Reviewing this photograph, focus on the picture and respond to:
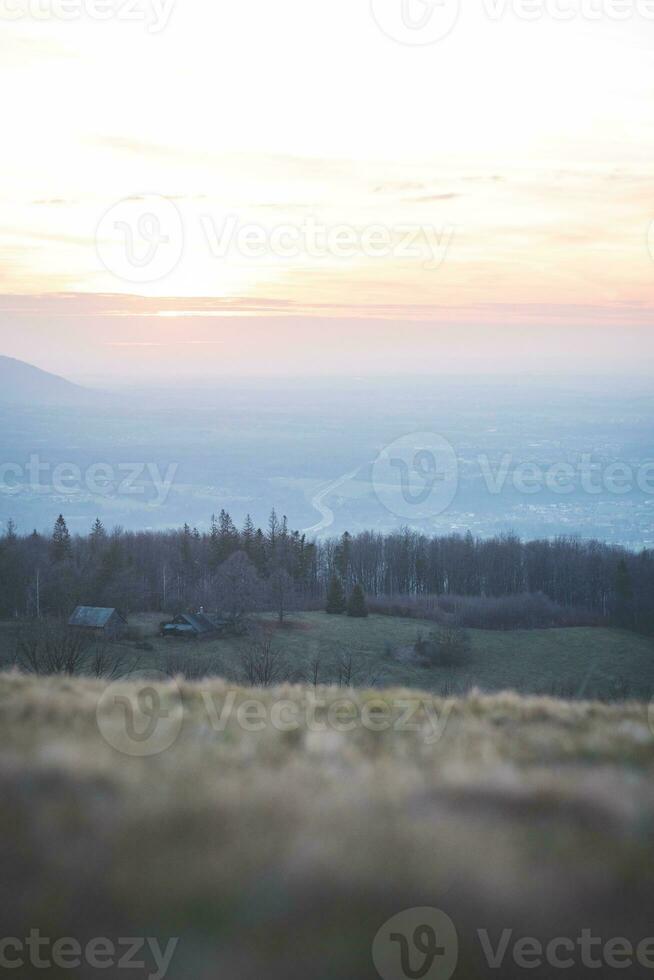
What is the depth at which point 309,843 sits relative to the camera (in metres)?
6.10

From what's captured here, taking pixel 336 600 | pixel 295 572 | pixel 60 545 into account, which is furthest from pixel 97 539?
pixel 336 600

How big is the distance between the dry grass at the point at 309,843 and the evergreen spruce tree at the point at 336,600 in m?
52.7

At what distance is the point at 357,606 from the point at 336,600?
6.43 ft

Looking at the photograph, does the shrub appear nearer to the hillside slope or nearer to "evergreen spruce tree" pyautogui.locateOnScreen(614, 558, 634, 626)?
the hillside slope

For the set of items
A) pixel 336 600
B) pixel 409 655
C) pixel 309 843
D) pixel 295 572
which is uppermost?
pixel 295 572

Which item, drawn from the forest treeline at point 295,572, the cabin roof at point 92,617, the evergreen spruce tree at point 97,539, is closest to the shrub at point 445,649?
the forest treeline at point 295,572

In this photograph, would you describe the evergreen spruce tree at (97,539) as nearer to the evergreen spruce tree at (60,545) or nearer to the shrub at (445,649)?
the evergreen spruce tree at (60,545)

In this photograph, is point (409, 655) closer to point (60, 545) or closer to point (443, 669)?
point (443, 669)

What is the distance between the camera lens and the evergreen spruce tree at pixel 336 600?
61312mm

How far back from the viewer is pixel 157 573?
73.1 m

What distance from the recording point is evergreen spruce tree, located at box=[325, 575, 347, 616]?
201 feet

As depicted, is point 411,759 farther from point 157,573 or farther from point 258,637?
point 157,573

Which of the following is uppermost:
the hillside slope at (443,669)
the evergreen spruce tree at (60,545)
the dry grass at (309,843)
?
the evergreen spruce tree at (60,545)

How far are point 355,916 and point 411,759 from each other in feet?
9.79
